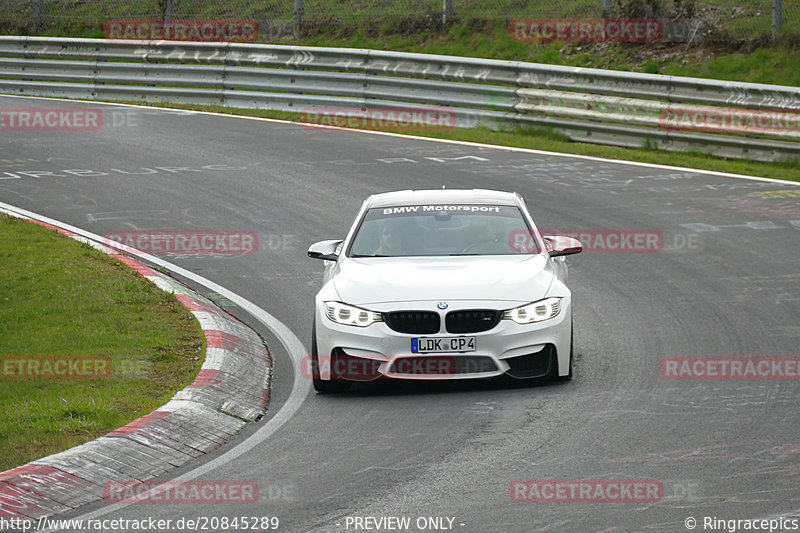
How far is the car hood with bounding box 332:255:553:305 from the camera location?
9180 millimetres

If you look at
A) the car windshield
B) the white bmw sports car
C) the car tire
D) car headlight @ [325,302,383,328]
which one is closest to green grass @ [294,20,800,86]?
the car windshield

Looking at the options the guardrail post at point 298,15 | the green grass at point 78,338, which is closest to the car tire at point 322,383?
the green grass at point 78,338

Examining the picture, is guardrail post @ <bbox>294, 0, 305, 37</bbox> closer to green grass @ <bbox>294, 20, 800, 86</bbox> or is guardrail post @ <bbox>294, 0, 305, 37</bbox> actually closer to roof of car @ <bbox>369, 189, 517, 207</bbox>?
green grass @ <bbox>294, 20, 800, 86</bbox>

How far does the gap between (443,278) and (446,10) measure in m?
19.8

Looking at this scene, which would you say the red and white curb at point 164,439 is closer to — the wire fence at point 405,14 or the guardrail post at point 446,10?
the wire fence at point 405,14

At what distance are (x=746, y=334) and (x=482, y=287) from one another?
8.49 ft

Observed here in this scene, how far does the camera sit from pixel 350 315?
9180 mm

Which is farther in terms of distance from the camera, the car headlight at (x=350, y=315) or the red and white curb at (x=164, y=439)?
the car headlight at (x=350, y=315)

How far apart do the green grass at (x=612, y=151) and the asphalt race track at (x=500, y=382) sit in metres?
0.67

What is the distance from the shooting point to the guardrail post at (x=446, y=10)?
92.2 ft

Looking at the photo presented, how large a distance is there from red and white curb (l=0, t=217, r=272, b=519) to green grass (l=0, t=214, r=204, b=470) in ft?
0.58

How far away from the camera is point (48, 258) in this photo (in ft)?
42.7

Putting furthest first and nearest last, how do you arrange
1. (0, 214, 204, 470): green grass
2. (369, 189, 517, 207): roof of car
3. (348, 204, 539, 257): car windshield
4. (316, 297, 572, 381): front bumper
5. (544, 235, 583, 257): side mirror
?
(369, 189, 517, 207): roof of car → (348, 204, 539, 257): car windshield → (544, 235, 583, 257): side mirror → (316, 297, 572, 381): front bumper → (0, 214, 204, 470): green grass

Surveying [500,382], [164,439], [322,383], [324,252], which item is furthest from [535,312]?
[164,439]
